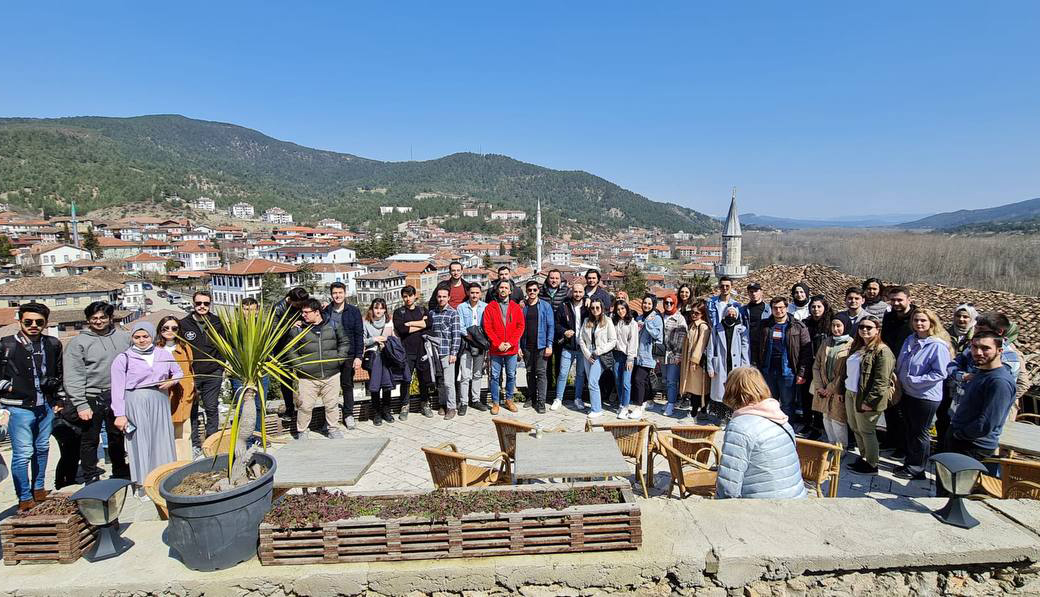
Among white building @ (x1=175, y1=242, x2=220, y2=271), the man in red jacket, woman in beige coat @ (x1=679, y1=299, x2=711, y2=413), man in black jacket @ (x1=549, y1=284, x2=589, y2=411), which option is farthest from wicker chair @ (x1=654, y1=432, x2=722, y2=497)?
white building @ (x1=175, y1=242, x2=220, y2=271)

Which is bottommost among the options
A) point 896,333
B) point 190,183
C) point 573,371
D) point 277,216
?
point 573,371

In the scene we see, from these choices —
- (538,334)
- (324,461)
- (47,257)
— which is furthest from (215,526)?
(47,257)

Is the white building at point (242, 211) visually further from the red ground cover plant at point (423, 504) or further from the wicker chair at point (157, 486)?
the red ground cover plant at point (423, 504)

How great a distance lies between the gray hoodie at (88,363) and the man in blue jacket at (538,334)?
13.0 feet

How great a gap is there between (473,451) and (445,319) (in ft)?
5.28

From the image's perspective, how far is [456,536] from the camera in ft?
8.65

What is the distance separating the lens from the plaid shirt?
19.8ft

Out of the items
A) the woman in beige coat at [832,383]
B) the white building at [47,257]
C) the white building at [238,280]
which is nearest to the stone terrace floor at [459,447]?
the woman in beige coat at [832,383]

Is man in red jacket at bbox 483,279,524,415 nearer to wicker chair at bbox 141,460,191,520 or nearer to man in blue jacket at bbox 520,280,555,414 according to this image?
man in blue jacket at bbox 520,280,555,414

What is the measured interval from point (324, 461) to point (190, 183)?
479ft

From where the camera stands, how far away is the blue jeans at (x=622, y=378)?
6145mm

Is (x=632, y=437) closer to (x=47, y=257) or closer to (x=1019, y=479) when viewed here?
(x=1019, y=479)

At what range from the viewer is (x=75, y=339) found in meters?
4.18

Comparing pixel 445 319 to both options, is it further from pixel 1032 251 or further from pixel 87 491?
pixel 1032 251
